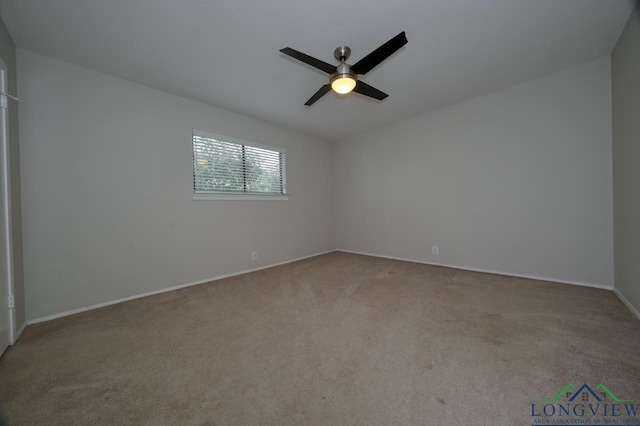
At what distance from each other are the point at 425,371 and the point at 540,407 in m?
0.52

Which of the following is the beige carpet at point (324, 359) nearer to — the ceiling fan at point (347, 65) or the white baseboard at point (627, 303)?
the white baseboard at point (627, 303)

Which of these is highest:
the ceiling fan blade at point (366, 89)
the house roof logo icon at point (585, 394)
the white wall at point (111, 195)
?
the ceiling fan blade at point (366, 89)

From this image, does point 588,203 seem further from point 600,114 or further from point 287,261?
point 287,261

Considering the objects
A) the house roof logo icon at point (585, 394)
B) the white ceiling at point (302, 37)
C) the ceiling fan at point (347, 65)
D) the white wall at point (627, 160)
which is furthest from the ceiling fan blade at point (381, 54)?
the house roof logo icon at point (585, 394)

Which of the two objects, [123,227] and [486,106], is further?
[486,106]

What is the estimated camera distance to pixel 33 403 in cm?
119

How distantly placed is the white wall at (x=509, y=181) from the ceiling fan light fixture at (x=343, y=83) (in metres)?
2.28

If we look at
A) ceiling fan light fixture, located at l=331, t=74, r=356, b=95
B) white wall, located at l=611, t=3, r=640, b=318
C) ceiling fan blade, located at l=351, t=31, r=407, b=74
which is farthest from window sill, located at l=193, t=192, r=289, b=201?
white wall, located at l=611, t=3, r=640, b=318

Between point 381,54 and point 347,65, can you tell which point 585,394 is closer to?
point 381,54

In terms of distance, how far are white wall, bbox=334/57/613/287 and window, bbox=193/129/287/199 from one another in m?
1.95

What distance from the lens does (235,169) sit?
11.5 ft

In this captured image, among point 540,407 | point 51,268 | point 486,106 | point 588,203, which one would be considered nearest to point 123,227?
point 51,268

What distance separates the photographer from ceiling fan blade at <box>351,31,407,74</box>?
1542 mm

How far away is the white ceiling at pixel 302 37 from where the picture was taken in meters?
1.71
